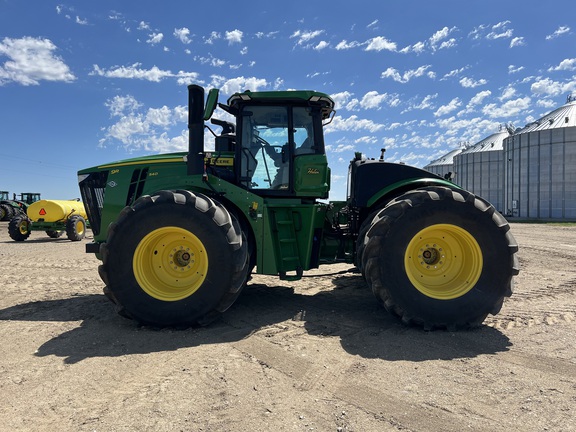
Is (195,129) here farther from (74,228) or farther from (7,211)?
(7,211)

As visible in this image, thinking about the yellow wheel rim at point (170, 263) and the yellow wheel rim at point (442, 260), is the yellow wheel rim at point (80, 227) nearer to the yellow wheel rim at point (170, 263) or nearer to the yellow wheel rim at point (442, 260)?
the yellow wheel rim at point (170, 263)

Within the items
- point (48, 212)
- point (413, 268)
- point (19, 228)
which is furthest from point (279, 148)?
point (19, 228)

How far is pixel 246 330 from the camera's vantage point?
4320 mm

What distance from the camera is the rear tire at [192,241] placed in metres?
4.29

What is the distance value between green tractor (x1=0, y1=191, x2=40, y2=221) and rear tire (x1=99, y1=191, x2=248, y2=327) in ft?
99.1

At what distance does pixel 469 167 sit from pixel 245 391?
47.8 m

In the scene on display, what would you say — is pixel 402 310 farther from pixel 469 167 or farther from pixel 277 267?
pixel 469 167

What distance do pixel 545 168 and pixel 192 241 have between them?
3765cm

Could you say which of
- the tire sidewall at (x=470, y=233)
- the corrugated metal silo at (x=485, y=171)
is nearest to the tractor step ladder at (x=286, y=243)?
the tire sidewall at (x=470, y=233)

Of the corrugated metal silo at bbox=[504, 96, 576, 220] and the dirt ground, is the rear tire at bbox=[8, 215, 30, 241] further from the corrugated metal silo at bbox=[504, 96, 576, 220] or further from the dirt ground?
the corrugated metal silo at bbox=[504, 96, 576, 220]

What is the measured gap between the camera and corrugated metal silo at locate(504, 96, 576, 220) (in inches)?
1261

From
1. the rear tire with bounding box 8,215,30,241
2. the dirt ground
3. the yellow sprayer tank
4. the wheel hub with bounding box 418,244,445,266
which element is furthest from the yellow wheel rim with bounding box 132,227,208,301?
the rear tire with bounding box 8,215,30,241

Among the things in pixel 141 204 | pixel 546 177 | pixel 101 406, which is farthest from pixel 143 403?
pixel 546 177

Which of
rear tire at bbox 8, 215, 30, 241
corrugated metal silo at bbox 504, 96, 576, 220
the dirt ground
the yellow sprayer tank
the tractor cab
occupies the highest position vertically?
corrugated metal silo at bbox 504, 96, 576, 220
